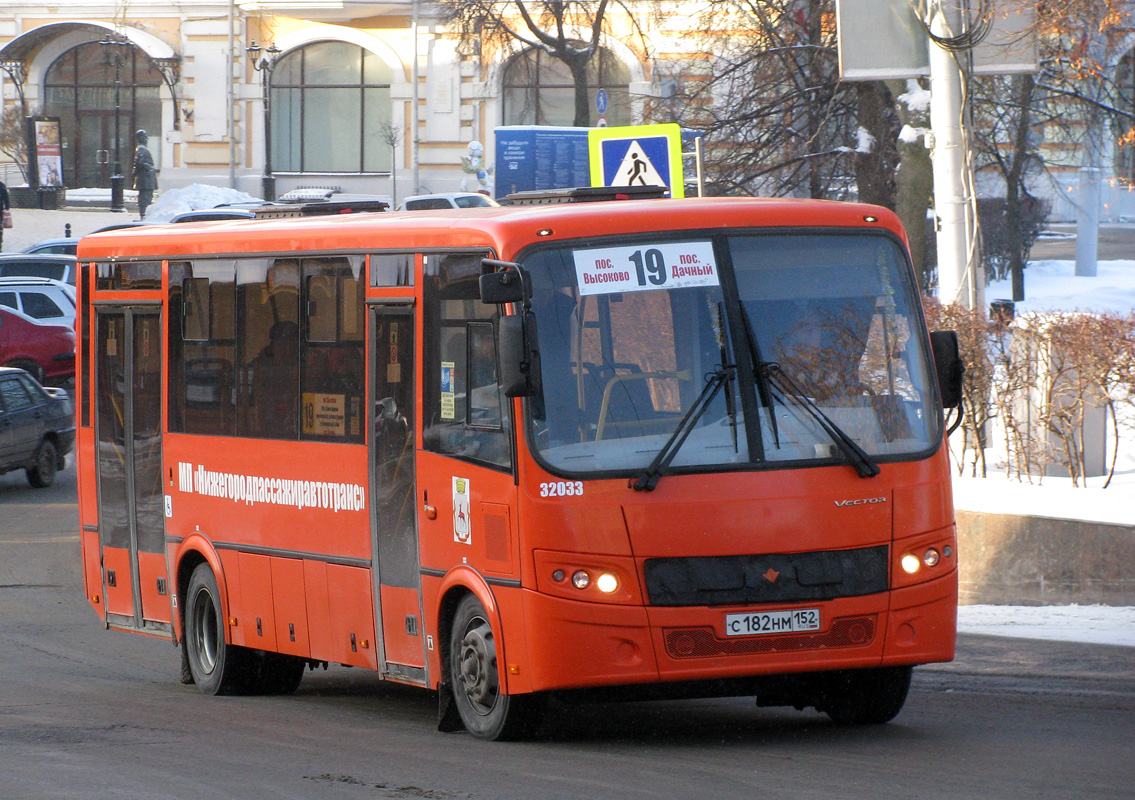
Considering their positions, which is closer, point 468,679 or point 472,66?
point 468,679

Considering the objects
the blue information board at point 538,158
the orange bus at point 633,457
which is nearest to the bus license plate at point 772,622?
the orange bus at point 633,457

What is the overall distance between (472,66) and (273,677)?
3969cm

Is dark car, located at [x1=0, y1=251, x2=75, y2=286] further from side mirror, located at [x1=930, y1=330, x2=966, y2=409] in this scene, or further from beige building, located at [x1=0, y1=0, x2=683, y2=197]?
side mirror, located at [x1=930, y1=330, x2=966, y2=409]

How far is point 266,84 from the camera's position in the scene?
5041 cm

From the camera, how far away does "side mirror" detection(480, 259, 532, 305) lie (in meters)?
7.40

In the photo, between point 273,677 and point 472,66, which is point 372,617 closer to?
point 273,677

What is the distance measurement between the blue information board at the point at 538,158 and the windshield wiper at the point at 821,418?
2034 centimetres

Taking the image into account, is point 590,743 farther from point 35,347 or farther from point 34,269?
point 34,269

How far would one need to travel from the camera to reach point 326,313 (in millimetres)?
9367

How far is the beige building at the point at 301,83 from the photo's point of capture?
4944 centimetres

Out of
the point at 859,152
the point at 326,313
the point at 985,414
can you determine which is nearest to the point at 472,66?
the point at 859,152

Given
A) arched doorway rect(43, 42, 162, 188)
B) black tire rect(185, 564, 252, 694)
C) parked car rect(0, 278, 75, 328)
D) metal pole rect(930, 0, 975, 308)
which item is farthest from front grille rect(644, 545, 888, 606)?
arched doorway rect(43, 42, 162, 188)

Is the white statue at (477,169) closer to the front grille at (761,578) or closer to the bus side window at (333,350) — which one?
the bus side window at (333,350)

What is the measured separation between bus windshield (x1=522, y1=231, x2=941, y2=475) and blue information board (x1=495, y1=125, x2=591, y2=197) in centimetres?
2006
